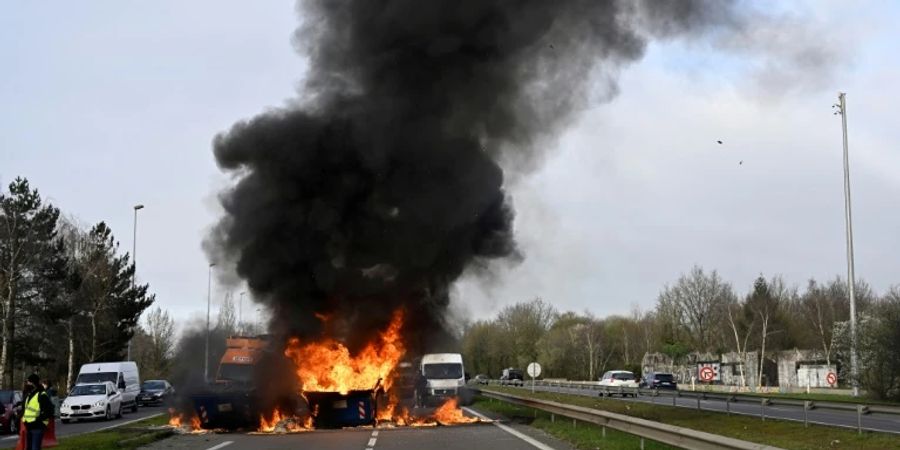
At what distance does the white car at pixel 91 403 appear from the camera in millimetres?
34062

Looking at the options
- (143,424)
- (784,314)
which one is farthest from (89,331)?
(784,314)

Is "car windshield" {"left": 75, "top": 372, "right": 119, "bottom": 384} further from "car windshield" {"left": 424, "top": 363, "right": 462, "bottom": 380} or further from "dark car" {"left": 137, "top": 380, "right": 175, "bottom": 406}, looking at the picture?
"car windshield" {"left": 424, "top": 363, "right": 462, "bottom": 380}

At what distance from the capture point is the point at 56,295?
53875mm

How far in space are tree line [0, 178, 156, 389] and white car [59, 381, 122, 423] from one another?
12583mm

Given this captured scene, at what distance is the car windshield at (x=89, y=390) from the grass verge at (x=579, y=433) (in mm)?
16545

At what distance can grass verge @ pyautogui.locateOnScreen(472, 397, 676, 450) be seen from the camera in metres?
17.2

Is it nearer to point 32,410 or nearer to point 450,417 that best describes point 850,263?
point 450,417

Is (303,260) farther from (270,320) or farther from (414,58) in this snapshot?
(414,58)

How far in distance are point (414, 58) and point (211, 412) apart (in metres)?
11.3

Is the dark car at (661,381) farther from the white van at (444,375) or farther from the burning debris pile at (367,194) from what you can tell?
the burning debris pile at (367,194)

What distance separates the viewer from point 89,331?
198 feet

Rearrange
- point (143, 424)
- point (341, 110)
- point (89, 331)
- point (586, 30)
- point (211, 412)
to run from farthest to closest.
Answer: point (89, 331)
point (143, 424)
point (341, 110)
point (211, 412)
point (586, 30)

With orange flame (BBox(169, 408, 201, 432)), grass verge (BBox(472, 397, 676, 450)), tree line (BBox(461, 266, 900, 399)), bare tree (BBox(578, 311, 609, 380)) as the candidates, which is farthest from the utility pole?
bare tree (BBox(578, 311, 609, 380))

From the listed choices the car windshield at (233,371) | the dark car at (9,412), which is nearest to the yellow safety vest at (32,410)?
the car windshield at (233,371)
